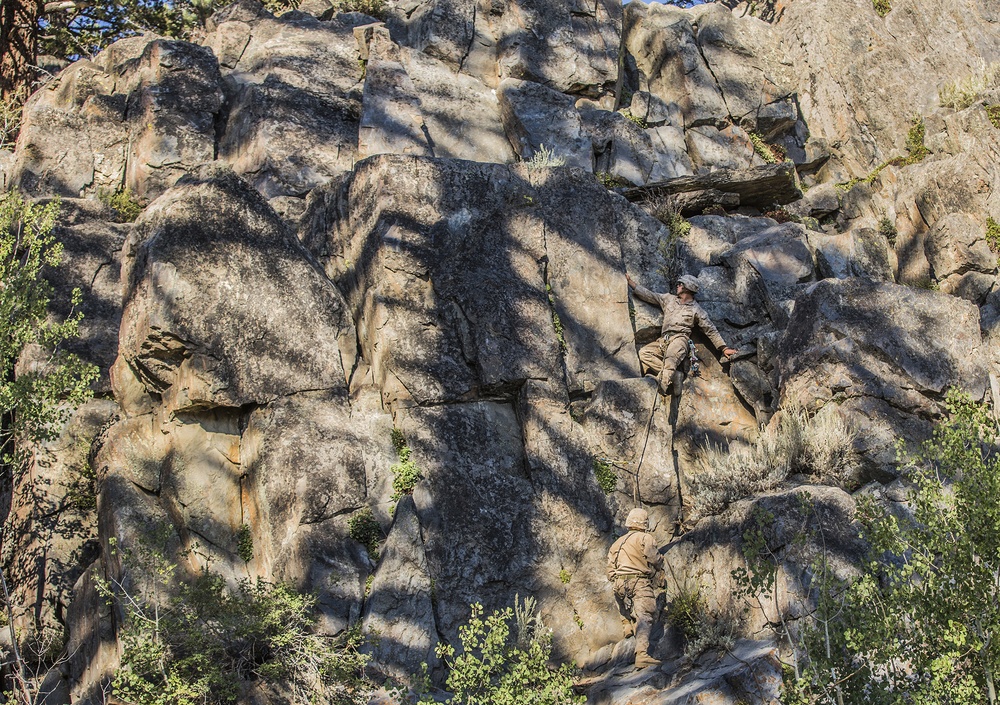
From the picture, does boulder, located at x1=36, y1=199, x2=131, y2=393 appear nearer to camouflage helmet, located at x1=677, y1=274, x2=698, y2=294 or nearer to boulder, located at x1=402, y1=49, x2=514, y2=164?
boulder, located at x1=402, y1=49, x2=514, y2=164

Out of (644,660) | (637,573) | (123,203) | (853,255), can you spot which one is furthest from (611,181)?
(644,660)

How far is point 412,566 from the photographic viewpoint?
10391mm

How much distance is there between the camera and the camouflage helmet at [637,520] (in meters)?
10.6

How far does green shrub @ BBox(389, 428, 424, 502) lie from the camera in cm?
1087

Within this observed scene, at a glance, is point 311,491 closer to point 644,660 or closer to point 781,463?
point 644,660

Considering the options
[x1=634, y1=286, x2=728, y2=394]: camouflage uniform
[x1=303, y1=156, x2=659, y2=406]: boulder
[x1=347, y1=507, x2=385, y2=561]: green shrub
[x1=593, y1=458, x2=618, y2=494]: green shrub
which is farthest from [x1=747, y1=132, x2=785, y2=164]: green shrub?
[x1=347, y1=507, x2=385, y2=561]: green shrub

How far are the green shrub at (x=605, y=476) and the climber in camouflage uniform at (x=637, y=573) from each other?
0.93 meters

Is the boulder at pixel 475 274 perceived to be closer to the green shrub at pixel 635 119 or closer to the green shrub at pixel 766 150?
the green shrub at pixel 635 119

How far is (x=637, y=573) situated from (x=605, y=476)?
5.23 feet

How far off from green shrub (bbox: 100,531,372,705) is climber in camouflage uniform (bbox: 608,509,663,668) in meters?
2.76

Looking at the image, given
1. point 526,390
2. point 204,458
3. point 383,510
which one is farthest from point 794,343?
point 204,458

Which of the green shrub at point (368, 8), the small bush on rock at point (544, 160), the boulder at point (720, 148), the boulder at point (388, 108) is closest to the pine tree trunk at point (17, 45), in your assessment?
the green shrub at point (368, 8)

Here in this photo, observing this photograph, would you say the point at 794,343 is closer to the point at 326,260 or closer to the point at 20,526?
the point at 326,260

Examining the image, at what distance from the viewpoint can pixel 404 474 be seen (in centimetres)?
1094
